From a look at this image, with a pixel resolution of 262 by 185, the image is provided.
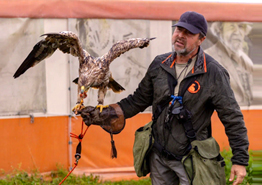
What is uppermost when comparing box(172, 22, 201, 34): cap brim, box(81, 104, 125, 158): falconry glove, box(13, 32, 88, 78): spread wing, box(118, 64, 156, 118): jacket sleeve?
box(172, 22, 201, 34): cap brim

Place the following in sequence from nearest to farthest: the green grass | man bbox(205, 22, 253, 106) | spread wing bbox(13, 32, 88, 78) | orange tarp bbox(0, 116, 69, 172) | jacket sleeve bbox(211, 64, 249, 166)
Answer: jacket sleeve bbox(211, 64, 249, 166) < spread wing bbox(13, 32, 88, 78) < the green grass < orange tarp bbox(0, 116, 69, 172) < man bbox(205, 22, 253, 106)

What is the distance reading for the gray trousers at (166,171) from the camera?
2446mm

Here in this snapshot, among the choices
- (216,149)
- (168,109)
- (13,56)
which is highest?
(13,56)

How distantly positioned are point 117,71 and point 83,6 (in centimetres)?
96

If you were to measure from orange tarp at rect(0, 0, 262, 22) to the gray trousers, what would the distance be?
2.46m

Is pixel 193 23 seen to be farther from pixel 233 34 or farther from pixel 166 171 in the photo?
pixel 233 34

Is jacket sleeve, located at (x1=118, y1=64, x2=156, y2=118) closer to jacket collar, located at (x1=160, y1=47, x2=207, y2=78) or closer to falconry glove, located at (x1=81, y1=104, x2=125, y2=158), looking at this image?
falconry glove, located at (x1=81, y1=104, x2=125, y2=158)

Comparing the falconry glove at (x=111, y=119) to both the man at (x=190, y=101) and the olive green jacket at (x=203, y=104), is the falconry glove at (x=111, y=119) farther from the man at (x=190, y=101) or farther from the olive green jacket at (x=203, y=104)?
the olive green jacket at (x=203, y=104)

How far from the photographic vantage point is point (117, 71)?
14.9 ft

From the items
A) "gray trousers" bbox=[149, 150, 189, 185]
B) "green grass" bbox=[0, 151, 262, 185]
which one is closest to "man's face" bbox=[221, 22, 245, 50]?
"green grass" bbox=[0, 151, 262, 185]

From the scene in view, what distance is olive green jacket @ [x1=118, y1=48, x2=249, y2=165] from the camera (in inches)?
91.4

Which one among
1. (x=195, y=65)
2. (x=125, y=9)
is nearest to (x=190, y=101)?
(x=195, y=65)

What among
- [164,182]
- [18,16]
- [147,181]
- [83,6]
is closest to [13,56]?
[18,16]

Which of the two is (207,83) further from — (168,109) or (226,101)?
(168,109)
